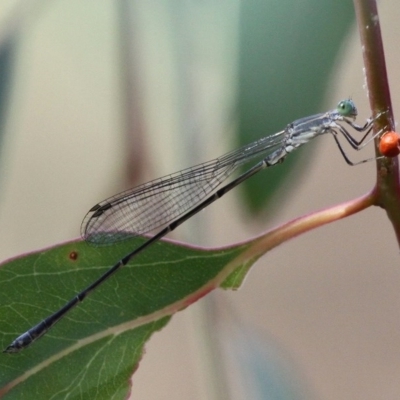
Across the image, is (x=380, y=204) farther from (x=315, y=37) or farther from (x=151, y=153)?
(x=151, y=153)

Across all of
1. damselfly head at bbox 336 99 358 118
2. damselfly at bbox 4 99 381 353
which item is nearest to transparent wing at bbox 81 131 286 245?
damselfly at bbox 4 99 381 353

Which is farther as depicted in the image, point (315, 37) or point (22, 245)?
point (22, 245)

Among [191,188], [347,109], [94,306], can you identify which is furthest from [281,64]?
[94,306]

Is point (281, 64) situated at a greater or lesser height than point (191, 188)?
greater

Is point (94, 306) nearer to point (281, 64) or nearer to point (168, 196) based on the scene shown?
point (168, 196)

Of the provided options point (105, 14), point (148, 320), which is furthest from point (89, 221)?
point (105, 14)
